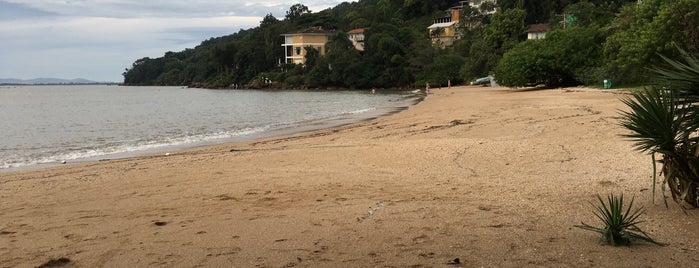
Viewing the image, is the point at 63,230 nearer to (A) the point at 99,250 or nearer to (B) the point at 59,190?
(A) the point at 99,250

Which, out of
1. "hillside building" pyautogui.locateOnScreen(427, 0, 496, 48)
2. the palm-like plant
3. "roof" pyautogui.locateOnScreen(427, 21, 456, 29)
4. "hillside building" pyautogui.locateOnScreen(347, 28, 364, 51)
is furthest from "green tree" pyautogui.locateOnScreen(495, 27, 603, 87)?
"roof" pyautogui.locateOnScreen(427, 21, 456, 29)

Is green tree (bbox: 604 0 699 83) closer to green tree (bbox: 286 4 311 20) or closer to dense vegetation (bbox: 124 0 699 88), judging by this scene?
dense vegetation (bbox: 124 0 699 88)

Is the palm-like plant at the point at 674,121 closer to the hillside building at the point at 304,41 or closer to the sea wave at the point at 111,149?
the sea wave at the point at 111,149

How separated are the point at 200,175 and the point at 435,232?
571 cm

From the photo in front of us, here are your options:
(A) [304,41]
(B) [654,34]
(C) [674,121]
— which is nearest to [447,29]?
(A) [304,41]

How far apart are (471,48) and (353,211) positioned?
71.7 metres

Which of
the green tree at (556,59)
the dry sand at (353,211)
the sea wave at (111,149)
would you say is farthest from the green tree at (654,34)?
the dry sand at (353,211)

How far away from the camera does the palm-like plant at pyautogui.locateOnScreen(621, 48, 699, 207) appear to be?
17.7 feet

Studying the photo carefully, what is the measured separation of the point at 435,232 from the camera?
5445 millimetres

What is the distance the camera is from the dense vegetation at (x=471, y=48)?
31031 millimetres

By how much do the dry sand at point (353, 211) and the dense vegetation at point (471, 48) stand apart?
261 cm

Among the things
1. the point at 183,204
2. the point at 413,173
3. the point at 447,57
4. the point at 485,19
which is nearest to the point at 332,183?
the point at 413,173

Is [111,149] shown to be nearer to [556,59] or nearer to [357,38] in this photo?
[556,59]

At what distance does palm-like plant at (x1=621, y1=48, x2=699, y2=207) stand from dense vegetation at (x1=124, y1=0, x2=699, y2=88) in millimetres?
1414
